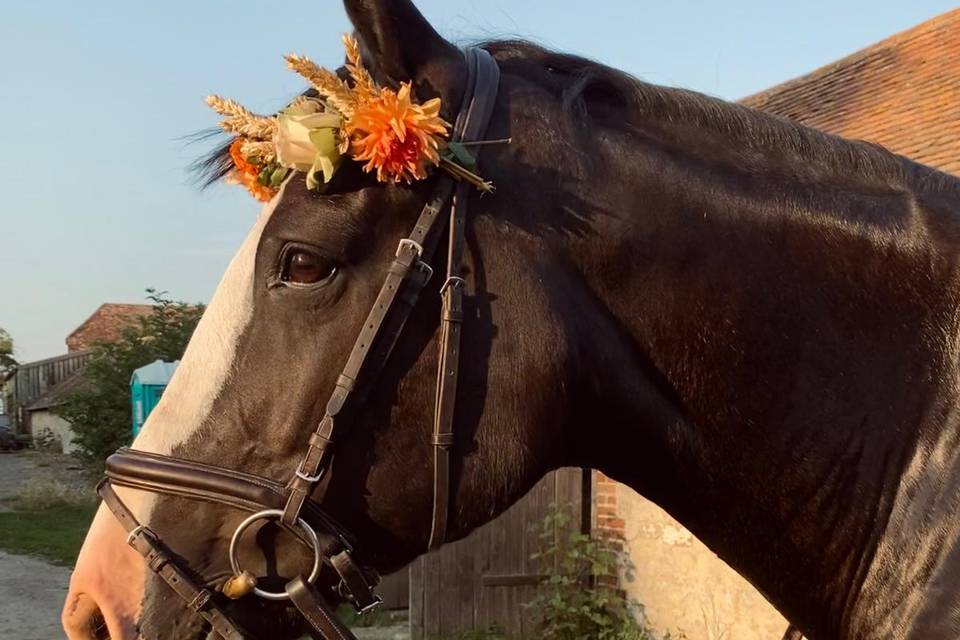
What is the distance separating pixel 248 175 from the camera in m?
1.95

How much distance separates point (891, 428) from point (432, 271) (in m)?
1.06

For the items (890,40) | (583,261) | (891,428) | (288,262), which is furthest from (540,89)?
(890,40)

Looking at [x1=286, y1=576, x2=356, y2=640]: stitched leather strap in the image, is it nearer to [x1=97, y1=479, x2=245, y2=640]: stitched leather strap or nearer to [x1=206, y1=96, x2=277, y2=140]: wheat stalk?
[x1=97, y1=479, x2=245, y2=640]: stitched leather strap

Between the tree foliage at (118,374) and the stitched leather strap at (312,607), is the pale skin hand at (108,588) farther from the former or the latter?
the tree foliage at (118,374)

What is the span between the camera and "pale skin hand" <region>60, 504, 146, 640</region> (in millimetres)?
1637

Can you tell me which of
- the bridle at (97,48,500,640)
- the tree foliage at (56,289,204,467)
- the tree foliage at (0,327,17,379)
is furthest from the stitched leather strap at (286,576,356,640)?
the tree foliage at (0,327,17,379)

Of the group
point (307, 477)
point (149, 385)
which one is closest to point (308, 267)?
point (307, 477)

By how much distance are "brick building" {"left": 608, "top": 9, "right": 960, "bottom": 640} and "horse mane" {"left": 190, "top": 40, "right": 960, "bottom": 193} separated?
4.04 m

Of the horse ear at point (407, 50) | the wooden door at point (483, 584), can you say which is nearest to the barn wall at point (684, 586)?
the wooden door at point (483, 584)

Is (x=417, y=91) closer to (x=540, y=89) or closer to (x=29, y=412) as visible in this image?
(x=540, y=89)

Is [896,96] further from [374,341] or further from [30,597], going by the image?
[30,597]

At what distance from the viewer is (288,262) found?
1709mm

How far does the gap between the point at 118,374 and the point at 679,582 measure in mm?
12788

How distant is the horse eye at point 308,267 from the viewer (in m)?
1.69
